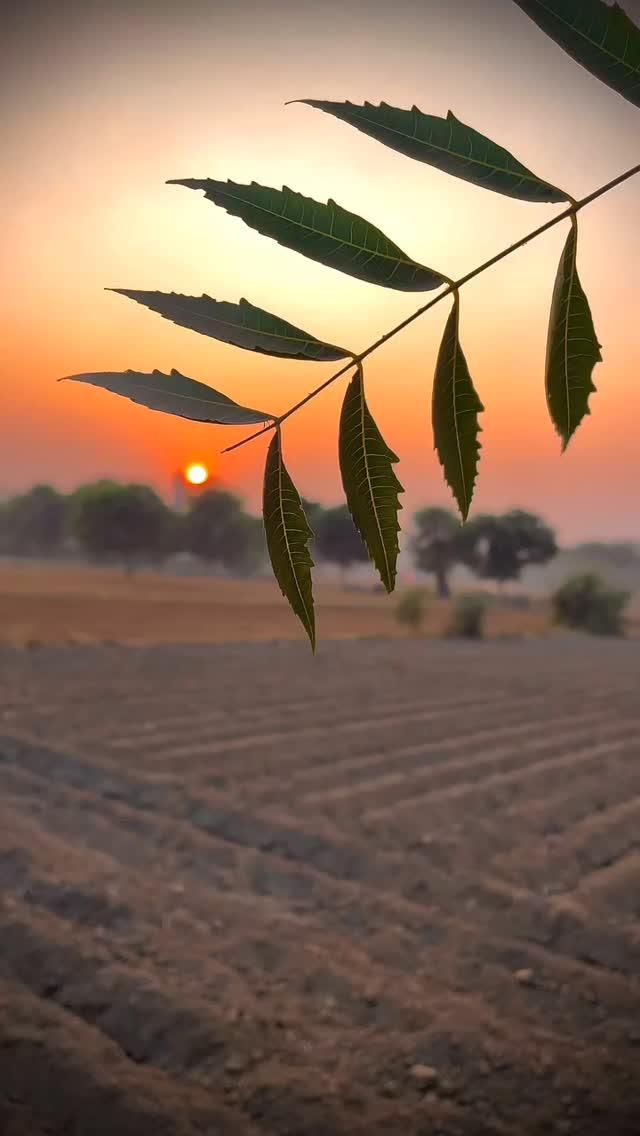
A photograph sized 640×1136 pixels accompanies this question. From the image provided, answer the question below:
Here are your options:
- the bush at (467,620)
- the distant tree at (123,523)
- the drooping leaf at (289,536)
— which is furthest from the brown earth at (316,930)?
the distant tree at (123,523)

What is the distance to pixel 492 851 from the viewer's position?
4.65 m

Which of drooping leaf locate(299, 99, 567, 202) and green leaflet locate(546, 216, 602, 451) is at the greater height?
drooping leaf locate(299, 99, 567, 202)

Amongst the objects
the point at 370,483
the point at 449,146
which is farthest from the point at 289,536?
the point at 449,146

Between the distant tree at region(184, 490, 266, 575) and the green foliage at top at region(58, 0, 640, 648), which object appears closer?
the green foliage at top at region(58, 0, 640, 648)

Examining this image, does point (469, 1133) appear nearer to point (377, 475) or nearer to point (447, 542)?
point (377, 475)

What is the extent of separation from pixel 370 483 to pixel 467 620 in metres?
19.9

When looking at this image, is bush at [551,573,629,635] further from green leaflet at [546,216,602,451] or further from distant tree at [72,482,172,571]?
green leaflet at [546,216,602,451]

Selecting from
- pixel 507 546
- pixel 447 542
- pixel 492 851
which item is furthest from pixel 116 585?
pixel 492 851

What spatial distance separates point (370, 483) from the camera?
375 millimetres

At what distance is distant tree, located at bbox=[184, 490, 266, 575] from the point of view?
30.2 m

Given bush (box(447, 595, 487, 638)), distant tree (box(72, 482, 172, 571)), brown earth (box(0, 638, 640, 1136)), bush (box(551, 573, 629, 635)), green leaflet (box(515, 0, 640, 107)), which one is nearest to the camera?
green leaflet (box(515, 0, 640, 107))

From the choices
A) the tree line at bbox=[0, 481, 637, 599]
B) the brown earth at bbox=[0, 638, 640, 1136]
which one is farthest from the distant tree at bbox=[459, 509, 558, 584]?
the brown earth at bbox=[0, 638, 640, 1136]

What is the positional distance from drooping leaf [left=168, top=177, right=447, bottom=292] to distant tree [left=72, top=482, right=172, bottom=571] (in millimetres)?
28577

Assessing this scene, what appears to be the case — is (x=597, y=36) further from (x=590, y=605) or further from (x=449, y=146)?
(x=590, y=605)
